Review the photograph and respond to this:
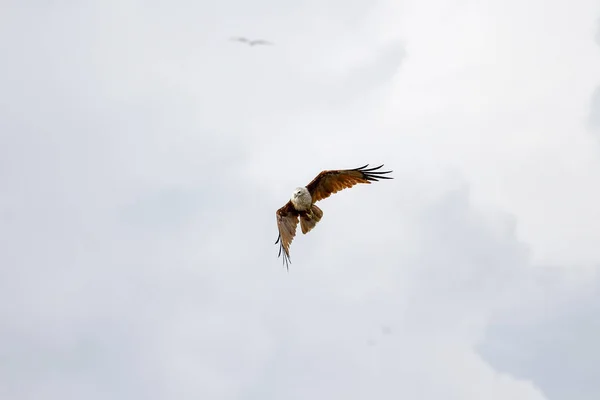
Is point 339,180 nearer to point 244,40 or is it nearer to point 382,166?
point 382,166

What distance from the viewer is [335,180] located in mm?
35781

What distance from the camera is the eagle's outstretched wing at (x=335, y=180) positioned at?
3491 centimetres

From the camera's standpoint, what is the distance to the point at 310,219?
3666 cm

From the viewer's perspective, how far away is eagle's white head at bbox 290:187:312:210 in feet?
117

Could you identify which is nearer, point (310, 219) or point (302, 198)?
point (302, 198)

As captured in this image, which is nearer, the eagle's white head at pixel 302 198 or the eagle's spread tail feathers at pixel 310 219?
the eagle's white head at pixel 302 198

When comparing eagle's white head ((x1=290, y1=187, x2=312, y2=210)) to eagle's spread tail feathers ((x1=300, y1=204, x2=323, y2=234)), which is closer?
eagle's white head ((x1=290, y1=187, x2=312, y2=210))

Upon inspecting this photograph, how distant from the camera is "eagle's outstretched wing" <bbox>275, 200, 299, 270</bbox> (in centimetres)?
3669

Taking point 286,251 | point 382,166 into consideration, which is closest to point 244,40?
point 382,166

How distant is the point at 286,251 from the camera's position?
120 feet

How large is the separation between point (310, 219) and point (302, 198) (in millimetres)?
1399

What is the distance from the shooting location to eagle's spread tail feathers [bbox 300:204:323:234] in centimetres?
3644

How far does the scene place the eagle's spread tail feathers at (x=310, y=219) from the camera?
36438mm

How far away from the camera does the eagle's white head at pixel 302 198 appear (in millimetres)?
35781
